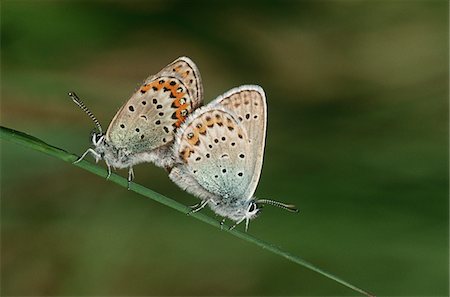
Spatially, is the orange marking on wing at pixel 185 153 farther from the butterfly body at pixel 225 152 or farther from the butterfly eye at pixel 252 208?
the butterfly eye at pixel 252 208

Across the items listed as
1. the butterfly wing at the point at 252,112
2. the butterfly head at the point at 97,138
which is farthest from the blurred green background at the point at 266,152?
the butterfly head at the point at 97,138

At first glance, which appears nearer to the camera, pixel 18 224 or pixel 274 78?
pixel 18 224

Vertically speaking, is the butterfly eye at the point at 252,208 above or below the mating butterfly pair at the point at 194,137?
below

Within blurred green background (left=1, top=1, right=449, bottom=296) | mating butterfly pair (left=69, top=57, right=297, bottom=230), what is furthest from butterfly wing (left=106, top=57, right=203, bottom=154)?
blurred green background (left=1, top=1, right=449, bottom=296)

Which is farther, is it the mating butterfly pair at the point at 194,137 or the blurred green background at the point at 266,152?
the blurred green background at the point at 266,152

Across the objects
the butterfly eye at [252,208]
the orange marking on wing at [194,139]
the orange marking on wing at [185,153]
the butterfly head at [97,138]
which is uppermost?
the orange marking on wing at [194,139]

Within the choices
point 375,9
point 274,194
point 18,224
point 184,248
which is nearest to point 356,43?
point 375,9

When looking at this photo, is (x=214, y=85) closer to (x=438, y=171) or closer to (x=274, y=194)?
(x=274, y=194)
